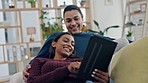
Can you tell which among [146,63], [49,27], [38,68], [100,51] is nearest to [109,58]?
[100,51]

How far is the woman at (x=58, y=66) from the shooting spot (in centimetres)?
138

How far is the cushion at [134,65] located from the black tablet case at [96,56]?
0.45 feet

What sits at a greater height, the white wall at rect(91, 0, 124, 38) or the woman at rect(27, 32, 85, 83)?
the white wall at rect(91, 0, 124, 38)

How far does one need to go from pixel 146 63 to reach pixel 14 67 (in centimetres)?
362

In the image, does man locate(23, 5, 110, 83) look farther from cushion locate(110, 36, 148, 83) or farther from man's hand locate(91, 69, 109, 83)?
cushion locate(110, 36, 148, 83)

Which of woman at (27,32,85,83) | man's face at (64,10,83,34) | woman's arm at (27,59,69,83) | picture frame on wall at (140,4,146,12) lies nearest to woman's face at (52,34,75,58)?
woman at (27,32,85,83)

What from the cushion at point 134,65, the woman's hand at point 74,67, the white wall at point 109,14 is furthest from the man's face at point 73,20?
the white wall at point 109,14

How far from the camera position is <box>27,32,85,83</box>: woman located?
1384mm

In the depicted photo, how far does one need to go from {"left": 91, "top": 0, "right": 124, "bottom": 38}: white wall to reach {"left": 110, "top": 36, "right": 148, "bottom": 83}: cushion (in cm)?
392

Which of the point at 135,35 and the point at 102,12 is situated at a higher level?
the point at 102,12

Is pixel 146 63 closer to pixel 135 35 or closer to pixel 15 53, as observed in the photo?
pixel 15 53

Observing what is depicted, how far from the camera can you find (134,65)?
99 centimetres

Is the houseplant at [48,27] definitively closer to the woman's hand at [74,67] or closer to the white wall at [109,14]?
the white wall at [109,14]

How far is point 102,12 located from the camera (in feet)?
16.6
